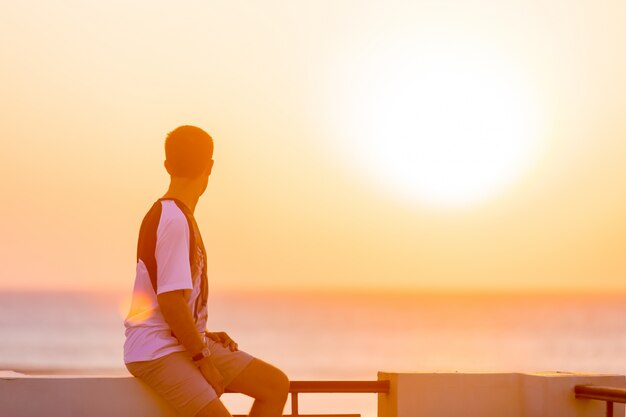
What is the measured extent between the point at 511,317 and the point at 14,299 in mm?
37813

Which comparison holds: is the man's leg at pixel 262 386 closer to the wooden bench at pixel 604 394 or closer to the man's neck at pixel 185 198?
the man's neck at pixel 185 198

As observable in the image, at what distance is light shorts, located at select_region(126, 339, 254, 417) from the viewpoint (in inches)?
244

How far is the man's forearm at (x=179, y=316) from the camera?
6016 millimetres

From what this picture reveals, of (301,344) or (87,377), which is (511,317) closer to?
(301,344)

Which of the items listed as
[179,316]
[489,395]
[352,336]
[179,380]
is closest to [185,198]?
[179,316]

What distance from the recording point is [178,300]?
602cm

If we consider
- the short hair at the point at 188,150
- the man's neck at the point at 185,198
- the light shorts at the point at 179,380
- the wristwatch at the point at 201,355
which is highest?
the short hair at the point at 188,150

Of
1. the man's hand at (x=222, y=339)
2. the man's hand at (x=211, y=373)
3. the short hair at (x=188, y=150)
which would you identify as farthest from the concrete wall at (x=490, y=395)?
the short hair at (x=188, y=150)

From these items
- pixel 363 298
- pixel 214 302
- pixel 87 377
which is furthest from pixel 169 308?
pixel 363 298

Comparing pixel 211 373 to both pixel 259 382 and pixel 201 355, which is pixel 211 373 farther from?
pixel 259 382

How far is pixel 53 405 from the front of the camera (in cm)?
701

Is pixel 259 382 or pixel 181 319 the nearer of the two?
pixel 181 319

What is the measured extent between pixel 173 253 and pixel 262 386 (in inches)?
33.7

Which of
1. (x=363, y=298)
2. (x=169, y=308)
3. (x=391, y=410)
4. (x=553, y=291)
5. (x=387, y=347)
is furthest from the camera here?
(x=553, y=291)
